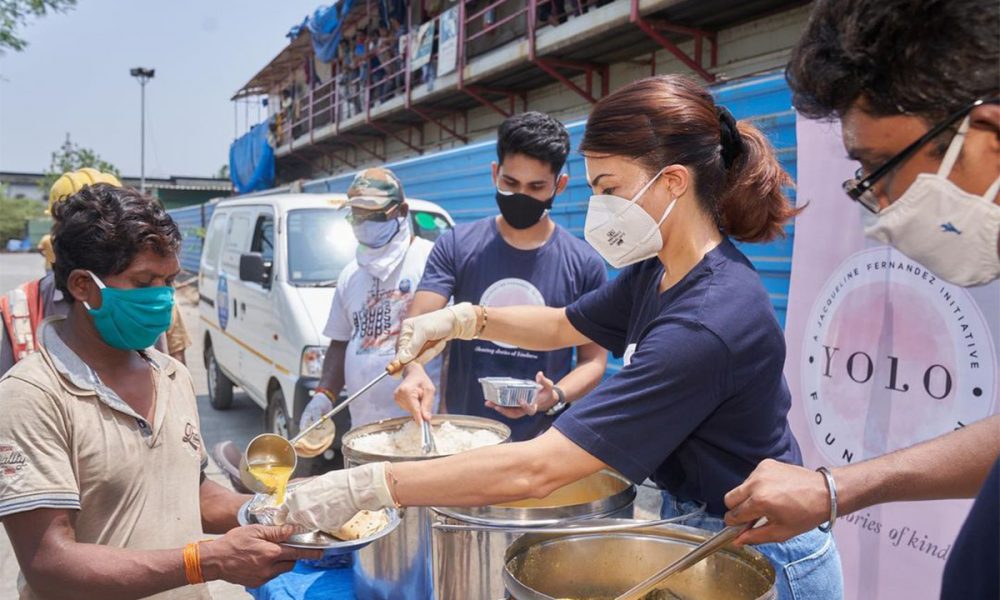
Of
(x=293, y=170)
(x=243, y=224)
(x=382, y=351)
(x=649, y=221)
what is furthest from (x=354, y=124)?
(x=649, y=221)

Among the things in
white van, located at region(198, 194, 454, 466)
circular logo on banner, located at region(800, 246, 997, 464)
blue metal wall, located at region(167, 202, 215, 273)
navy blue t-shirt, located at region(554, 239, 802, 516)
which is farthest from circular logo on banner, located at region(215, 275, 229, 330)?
blue metal wall, located at region(167, 202, 215, 273)

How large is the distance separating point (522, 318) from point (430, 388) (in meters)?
0.36

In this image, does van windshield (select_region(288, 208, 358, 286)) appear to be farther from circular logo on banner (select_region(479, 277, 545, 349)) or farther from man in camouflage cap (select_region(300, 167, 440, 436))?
circular logo on banner (select_region(479, 277, 545, 349))

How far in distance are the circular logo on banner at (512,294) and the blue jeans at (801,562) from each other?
134cm

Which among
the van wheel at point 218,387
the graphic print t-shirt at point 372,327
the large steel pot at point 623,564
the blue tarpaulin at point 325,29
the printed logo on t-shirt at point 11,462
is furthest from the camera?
the blue tarpaulin at point 325,29

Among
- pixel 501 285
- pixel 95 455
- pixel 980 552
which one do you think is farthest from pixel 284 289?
pixel 980 552

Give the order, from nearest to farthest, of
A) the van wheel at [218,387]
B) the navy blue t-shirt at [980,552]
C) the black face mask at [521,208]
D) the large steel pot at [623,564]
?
the navy blue t-shirt at [980,552] < the large steel pot at [623,564] < the black face mask at [521,208] < the van wheel at [218,387]

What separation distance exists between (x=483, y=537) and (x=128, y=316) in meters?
0.94

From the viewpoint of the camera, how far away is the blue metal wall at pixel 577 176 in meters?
3.32

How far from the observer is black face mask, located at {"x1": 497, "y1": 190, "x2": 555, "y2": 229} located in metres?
2.71

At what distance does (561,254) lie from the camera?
9.25 ft

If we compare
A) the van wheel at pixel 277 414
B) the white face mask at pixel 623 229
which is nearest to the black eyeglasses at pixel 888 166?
the white face mask at pixel 623 229

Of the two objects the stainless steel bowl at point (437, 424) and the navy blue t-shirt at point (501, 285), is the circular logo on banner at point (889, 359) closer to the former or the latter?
the navy blue t-shirt at point (501, 285)

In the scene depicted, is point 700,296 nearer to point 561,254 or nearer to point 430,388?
point 430,388
